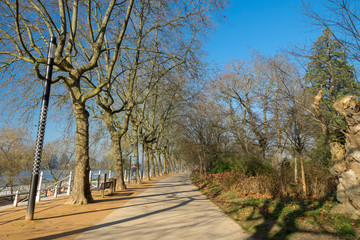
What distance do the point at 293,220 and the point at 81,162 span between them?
8.40 metres

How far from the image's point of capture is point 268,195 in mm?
10008

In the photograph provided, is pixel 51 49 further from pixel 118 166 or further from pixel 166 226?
pixel 118 166

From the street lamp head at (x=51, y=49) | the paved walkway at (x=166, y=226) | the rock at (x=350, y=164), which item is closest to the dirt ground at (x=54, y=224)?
the paved walkway at (x=166, y=226)

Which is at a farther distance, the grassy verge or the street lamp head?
the street lamp head

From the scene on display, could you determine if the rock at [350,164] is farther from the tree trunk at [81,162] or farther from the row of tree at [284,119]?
the tree trunk at [81,162]

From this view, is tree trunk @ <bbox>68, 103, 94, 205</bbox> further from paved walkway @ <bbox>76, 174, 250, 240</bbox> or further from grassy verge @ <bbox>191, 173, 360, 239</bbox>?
grassy verge @ <bbox>191, 173, 360, 239</bbox>

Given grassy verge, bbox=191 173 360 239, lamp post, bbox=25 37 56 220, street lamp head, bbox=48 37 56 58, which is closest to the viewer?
grassy verge, bbox=191 173 360 239

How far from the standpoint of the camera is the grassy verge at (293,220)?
5346 millimetres

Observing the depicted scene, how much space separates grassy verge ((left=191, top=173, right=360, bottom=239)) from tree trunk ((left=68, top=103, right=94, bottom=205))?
239 inches

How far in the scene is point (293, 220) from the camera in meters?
6.25

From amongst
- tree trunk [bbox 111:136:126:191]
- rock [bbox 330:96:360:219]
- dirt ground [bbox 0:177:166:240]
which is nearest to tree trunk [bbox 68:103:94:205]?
dirt ground [bbox 0:177:166:240]

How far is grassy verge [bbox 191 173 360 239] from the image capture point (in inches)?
210

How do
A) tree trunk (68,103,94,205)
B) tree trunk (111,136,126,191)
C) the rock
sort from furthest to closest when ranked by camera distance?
tree trunk (111,136,126,191) < tree trunk (68,103,94,205) < the rock

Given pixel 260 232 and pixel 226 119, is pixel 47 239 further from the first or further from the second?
pixel 226 119
